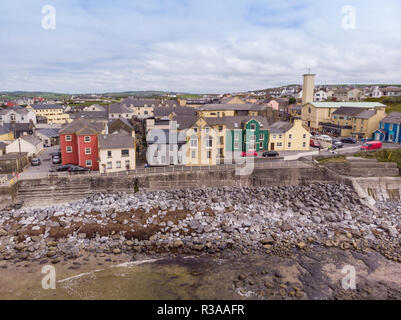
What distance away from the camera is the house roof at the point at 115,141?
3450cm

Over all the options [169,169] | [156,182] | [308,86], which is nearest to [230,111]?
[308,86]

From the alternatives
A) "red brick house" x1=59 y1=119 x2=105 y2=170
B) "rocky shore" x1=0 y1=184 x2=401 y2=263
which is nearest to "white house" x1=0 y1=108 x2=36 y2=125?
"red brick house" x1=59 y1=119 x2=105 y2=170

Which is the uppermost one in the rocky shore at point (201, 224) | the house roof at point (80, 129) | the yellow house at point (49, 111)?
the yellow house at point (49, 111)

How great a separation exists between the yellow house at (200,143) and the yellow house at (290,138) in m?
12.4

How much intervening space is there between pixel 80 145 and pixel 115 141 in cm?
411

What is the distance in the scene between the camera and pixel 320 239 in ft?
86.2

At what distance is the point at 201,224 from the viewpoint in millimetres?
27688

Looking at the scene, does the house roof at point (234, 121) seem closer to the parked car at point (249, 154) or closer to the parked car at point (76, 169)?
the parked car at point (249, 154)

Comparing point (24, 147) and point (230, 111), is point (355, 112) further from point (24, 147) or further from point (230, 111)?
point (24, 147)

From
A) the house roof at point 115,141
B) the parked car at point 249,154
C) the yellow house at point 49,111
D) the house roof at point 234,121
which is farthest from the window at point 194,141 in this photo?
the yellow house at point 49,111

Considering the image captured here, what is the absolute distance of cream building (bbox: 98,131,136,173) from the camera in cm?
3422

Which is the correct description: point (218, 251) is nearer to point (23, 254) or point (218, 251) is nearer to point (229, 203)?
point (229, 203)
